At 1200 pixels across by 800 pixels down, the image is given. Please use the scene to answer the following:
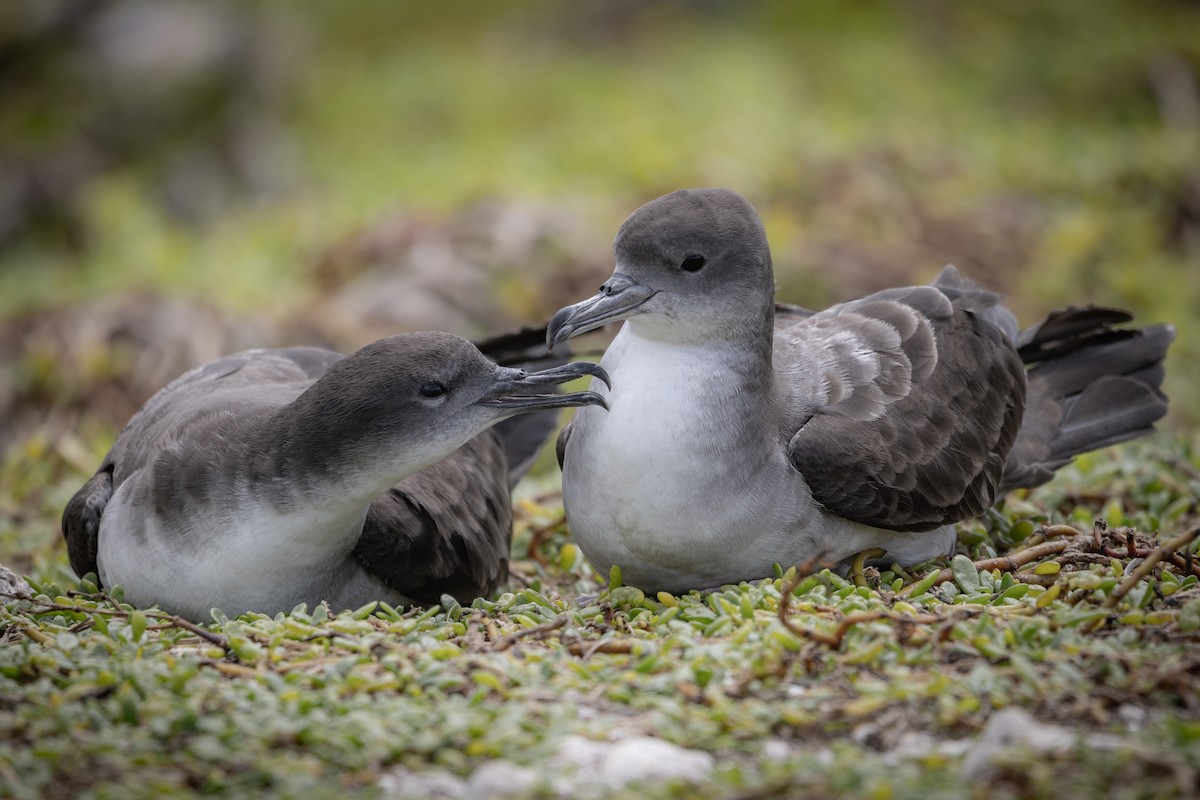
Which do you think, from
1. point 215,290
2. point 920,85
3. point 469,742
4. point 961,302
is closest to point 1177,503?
point 961,302

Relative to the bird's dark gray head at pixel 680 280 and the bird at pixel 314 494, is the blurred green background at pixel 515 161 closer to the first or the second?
the bird at pixel 314 494

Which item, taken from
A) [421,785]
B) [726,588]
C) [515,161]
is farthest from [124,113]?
[421,785]

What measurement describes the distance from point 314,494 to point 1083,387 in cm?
371

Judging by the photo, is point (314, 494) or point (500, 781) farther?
point (314, 494)

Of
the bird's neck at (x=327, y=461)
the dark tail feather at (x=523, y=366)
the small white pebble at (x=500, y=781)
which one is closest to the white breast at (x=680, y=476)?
the bird's neck at (x=327, y=461)

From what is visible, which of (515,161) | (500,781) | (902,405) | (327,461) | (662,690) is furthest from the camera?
(515,161)

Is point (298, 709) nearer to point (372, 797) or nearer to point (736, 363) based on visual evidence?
point (372, 797)

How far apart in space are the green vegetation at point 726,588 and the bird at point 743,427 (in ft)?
0.77

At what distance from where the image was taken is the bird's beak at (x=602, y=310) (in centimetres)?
481

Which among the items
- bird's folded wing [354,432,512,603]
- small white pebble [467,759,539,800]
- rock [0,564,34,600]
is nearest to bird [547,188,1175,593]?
bird's folded wing [354,432,512,603]

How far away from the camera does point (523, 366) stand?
627cm

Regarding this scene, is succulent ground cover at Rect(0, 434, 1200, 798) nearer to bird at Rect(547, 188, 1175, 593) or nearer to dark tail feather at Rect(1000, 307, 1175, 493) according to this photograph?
bird at Rect(547, 188, 1175, 593)

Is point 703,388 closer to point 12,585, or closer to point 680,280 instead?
point 680,280

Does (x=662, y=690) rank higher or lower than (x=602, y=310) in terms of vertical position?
lower
